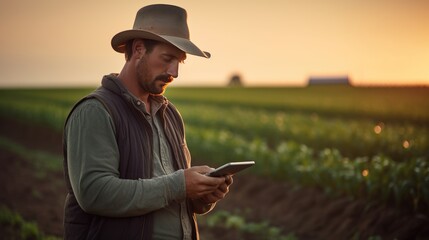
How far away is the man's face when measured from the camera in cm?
314

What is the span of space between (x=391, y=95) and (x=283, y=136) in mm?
12741

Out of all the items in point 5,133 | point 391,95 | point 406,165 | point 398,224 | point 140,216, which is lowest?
point 5,133

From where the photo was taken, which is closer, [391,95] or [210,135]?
[210,135]

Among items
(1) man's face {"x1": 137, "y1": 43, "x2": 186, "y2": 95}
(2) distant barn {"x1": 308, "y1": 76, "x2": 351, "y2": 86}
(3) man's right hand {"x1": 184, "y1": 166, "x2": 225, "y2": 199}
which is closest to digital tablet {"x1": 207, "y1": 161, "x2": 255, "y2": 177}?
(3) man's right hand {"x1": 184, "y1": 166, "x2": 225, "y2": 199}

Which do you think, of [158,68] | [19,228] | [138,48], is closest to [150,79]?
[158,68]

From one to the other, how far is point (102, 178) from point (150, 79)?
636mm

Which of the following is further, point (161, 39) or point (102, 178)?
point (161, 39)

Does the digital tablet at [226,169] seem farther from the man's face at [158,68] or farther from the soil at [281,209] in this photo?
the soil at [281,209]

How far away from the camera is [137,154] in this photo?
3.01 m

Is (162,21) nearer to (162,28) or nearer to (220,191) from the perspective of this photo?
(162,28)

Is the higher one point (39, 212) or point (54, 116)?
point (39, 212)

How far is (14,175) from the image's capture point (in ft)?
38.0

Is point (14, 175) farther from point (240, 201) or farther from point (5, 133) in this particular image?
point (5, 133)

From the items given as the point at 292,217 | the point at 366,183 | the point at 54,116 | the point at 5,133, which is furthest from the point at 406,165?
the point at 5,133
